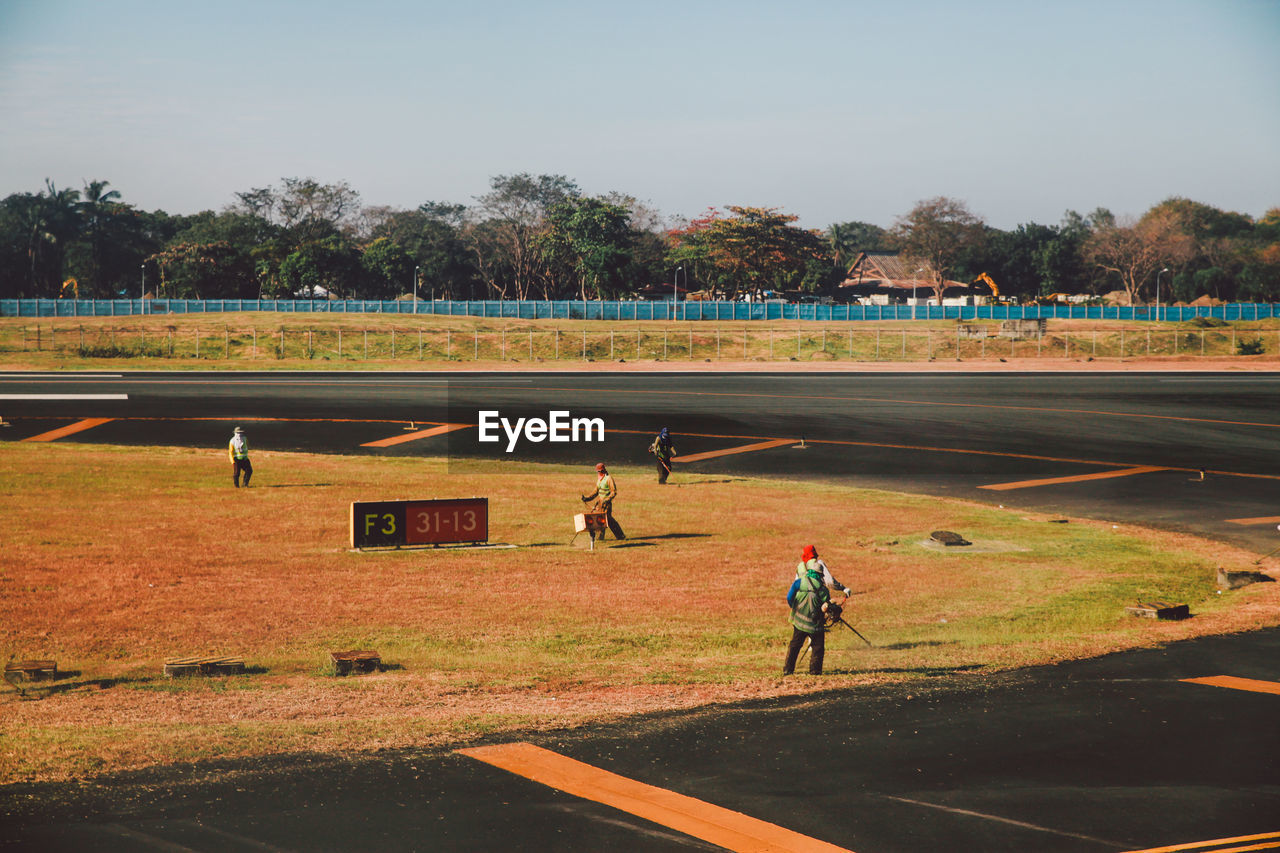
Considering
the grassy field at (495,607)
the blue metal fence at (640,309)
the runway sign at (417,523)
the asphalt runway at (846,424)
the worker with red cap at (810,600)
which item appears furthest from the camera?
the blue metal fence at (640,309)

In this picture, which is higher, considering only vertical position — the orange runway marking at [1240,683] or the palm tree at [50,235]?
the palm tree at [50,235]

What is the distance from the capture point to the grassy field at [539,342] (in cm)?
10012

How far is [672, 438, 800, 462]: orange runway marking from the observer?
47.3m

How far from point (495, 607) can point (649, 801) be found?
11.1m

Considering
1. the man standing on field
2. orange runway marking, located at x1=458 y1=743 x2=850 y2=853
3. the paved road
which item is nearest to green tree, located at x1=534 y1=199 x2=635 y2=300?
the man standing on field

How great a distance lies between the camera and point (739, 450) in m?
49.1

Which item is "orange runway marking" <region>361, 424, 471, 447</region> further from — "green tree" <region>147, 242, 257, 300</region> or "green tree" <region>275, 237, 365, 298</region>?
"green tree" <region>147, 242, 257, 300</region>

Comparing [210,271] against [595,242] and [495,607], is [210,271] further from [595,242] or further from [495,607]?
[495,607]

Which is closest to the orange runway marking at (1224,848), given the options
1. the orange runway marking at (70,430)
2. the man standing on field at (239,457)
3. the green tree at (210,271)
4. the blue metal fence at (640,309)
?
the man standing on field at (239,457)

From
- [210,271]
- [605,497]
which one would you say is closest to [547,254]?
[210,271]

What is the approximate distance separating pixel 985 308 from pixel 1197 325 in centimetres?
3138

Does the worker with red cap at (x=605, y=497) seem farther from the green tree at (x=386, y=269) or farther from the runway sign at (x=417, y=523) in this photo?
the green tree at (x=386, y=269)

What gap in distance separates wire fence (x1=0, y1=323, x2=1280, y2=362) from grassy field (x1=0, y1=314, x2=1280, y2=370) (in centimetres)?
17

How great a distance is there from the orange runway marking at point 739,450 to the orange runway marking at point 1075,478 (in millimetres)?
11375
